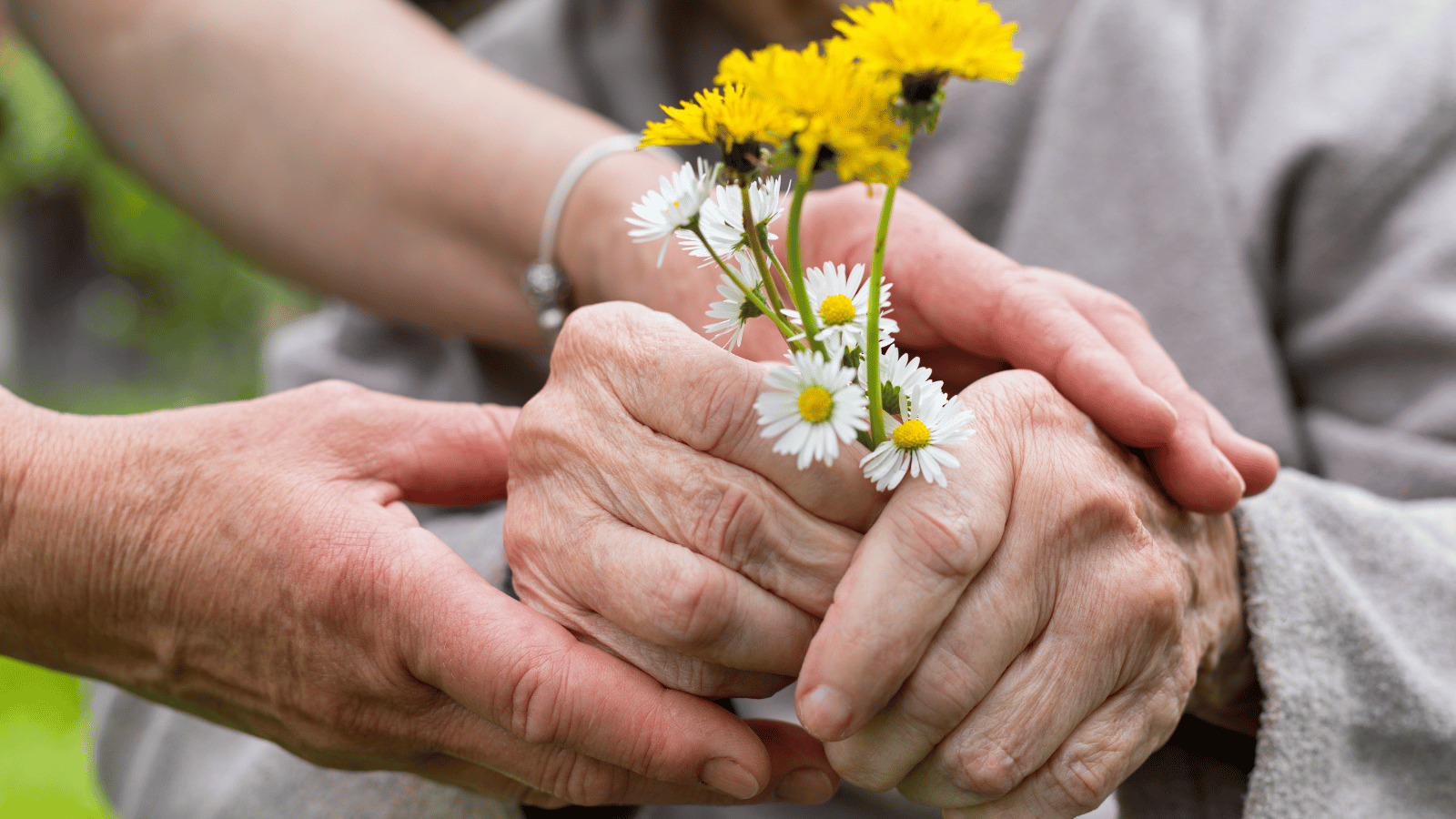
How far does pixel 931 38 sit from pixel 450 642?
390 millimetres

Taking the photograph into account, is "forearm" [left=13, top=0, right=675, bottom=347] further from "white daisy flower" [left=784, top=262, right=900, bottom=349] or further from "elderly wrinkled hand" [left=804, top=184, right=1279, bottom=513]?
"white daisy flower" [left=784, top=262, right=900, bottom=349]

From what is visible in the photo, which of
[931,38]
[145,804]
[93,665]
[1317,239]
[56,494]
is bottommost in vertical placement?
[145,804]

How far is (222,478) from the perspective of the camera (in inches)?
21.9

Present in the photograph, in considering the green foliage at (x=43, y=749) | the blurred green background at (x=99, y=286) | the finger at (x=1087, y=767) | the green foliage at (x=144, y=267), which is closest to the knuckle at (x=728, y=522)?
the finger at (x=1087, y=767)

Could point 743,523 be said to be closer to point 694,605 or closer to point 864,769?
point 694,605

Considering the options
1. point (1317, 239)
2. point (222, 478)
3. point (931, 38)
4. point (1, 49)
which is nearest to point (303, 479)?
point (222, 478)

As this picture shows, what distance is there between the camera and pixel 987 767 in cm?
46

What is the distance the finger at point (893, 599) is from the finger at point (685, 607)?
0.04 m

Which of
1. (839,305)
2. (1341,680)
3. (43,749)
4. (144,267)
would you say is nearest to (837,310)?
(839,305)

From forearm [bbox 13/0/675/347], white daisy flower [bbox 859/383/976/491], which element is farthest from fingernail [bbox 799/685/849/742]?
forearm [bbox 13/0/675/347]

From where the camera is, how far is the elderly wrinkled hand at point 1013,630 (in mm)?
425

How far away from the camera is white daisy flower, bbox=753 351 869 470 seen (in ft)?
1.18

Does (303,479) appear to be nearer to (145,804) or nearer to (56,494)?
(56,494)

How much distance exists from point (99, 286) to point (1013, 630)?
12.3 feet
